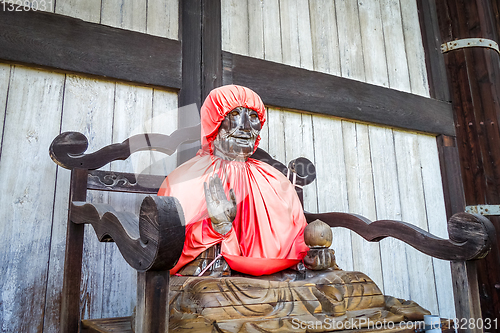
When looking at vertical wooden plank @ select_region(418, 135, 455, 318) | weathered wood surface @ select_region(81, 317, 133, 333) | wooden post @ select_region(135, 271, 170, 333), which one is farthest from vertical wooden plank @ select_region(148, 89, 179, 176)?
vertical wooden plank @ select_region(418, 135, 455, 318)

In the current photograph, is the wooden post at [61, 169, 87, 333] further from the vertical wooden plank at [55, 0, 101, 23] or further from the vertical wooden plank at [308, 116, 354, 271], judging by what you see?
the vertical wooden plank at [308, 116, 354, 271]

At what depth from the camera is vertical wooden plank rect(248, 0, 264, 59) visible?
2627mm

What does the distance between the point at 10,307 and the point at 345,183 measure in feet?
6.51

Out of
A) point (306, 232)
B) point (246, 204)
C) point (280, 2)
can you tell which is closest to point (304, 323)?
point (306, 232)

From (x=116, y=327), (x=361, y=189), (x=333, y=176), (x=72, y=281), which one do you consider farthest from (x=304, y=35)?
(x=116, y=327)

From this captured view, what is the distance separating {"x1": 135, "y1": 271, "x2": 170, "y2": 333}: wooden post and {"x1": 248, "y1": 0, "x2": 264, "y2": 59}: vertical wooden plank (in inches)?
76.2

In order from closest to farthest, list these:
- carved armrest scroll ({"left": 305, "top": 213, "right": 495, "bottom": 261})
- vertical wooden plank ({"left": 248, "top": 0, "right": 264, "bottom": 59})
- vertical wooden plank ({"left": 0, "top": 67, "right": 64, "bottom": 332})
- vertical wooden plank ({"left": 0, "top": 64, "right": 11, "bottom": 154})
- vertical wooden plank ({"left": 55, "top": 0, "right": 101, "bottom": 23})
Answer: carved armrest scroll ({"left": 305, "top": 213, "right": 495, "bottom": 261}) → vertical wooden plank ({"left": 0, "top": 67, "right": 64, "bottom": 332}) → vertical wooden plank ({"left": 0, "top": 64, "right": 11, "bottom": 154}) → vertical wooden plank ({"left": 55, "top": 0, "right": 101, "bottom": 23}) → vertical wooden plank ({"left": 248, "top": 0, "right": 264, "bottom": 59})

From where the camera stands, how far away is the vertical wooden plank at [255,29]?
263cm

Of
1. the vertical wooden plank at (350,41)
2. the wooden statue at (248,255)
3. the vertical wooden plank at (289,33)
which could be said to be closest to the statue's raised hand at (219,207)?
the wooden statue at (248,255)

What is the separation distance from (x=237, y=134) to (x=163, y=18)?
999 mm

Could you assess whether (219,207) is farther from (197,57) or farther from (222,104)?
(197,57)

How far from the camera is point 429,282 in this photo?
2.89 meters

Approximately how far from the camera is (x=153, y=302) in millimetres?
923

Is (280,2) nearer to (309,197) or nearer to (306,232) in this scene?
(309,197)
